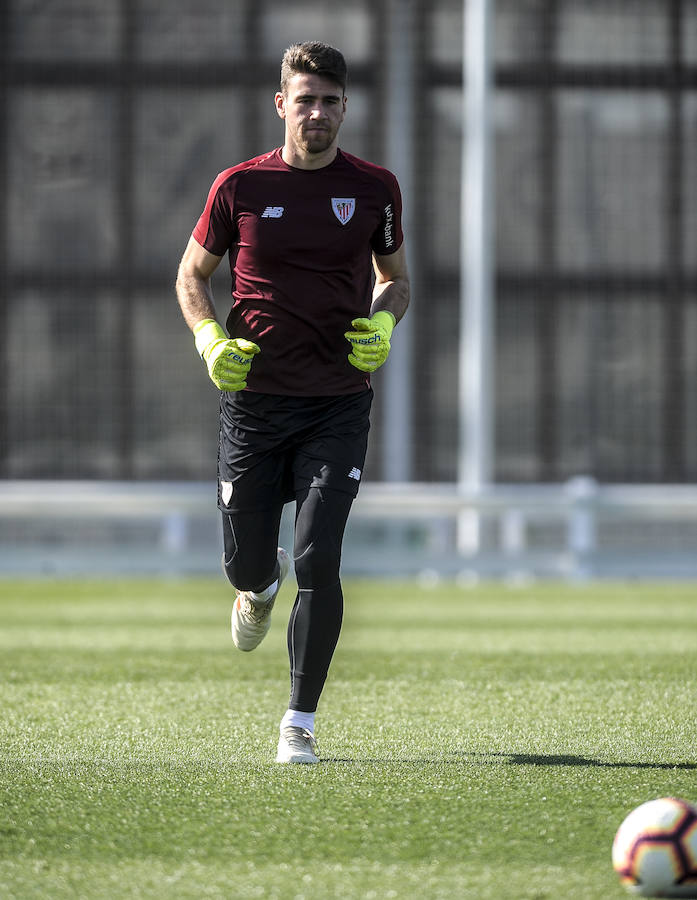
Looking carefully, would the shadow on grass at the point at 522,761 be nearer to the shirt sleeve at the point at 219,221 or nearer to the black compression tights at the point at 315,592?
the black compression tights at the point at 315,592

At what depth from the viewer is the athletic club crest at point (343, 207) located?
5.22m

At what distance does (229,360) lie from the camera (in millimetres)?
5090

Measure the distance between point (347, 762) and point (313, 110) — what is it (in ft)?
6.71

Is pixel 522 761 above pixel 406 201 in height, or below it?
below

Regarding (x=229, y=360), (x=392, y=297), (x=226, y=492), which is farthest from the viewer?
(x=392, y=297)

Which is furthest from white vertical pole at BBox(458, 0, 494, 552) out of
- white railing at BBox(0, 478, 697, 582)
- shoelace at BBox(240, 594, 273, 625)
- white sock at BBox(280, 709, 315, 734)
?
white sock at BBox(280, 709, 315, 734)

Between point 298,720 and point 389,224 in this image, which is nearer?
point 298,720

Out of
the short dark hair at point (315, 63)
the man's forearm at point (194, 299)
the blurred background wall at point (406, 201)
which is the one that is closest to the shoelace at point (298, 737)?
the man's forearm at point (194, 299)

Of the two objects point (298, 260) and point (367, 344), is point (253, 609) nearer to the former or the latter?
point (367, 344)

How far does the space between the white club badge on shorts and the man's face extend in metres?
1.12

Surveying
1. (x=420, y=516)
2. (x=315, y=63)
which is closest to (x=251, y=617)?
(x=315, y=63)

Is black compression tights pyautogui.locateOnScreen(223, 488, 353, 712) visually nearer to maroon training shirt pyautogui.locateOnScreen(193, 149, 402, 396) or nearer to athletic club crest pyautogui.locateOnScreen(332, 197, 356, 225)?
maroon training shirt pyautogui.locateOnScreen(193, 149, 402, 396)

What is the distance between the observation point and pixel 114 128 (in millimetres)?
18938

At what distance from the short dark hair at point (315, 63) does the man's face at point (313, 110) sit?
2cm
